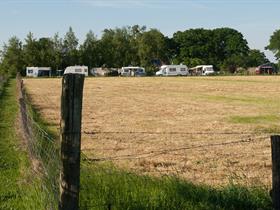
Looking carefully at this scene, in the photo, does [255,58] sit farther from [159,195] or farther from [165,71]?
[159,195]

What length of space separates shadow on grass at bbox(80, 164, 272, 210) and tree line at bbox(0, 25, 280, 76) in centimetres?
11018

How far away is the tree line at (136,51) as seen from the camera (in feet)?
408

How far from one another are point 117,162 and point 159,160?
899 millimetres

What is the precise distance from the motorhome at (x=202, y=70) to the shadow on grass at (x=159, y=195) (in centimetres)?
12161

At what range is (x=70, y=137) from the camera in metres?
4.95

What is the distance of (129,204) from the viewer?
613 centimetres

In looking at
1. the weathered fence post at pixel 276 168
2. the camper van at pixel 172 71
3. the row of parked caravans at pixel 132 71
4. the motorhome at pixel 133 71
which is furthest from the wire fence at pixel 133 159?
the camper van at pixel 172 71

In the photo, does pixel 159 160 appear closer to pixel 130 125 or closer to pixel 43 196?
pixel 43 196

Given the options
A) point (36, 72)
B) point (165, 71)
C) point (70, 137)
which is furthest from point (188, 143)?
point (165, 71)

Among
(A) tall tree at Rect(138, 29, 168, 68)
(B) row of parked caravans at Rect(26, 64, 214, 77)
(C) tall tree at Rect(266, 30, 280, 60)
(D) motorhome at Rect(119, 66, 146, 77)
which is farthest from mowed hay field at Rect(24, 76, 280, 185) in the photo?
(C) tall tree at Rect(266, 30, 280, 60)

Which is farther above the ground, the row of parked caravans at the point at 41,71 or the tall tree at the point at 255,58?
the tall tree at the point at 255,58

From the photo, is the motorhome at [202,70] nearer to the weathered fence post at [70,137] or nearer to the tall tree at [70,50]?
the tall tree at [70,50]

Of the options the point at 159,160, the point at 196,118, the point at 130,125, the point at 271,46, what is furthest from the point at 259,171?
the point at 271,46

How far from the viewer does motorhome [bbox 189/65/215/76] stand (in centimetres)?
12962
